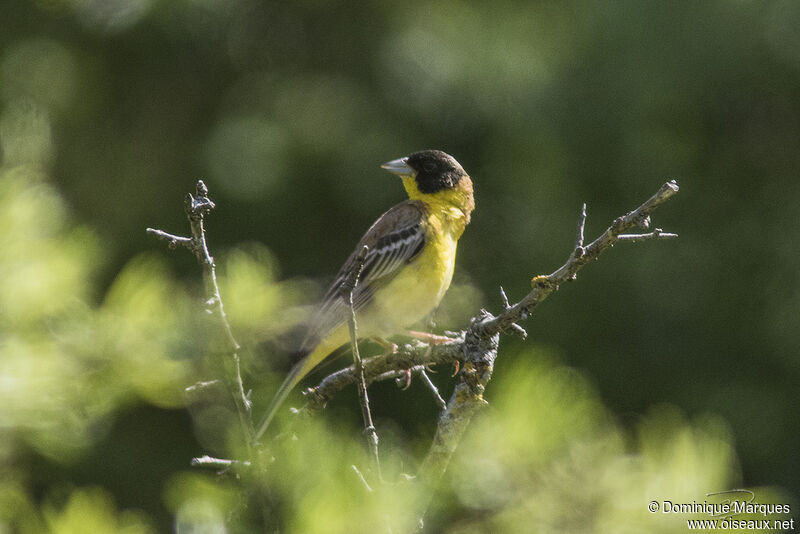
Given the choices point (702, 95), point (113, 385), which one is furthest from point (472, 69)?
point (113, 385)

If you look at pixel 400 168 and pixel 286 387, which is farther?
pixel 400 168

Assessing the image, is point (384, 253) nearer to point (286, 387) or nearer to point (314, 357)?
point (314, 357)

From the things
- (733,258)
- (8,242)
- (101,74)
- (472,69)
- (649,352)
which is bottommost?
(649,352)

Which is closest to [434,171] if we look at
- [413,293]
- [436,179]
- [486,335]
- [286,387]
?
[436,179]

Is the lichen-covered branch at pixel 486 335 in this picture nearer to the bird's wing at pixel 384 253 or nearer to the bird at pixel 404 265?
the bird at pixel 404 265

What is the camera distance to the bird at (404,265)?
377 centimetres

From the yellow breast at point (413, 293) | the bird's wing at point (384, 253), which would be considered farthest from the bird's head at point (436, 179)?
the yellow breast at point (413, 293)

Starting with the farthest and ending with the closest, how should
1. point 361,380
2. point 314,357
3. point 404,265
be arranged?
point 404,265 → point 314,357 → point 361,380

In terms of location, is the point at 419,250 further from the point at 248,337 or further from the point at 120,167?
the point at 120,167

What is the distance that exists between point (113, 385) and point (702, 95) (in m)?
4.73

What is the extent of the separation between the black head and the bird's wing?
13 cm

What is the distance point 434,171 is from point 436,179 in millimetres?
51

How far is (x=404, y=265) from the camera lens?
3.96 metres

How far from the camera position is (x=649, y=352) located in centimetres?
529
